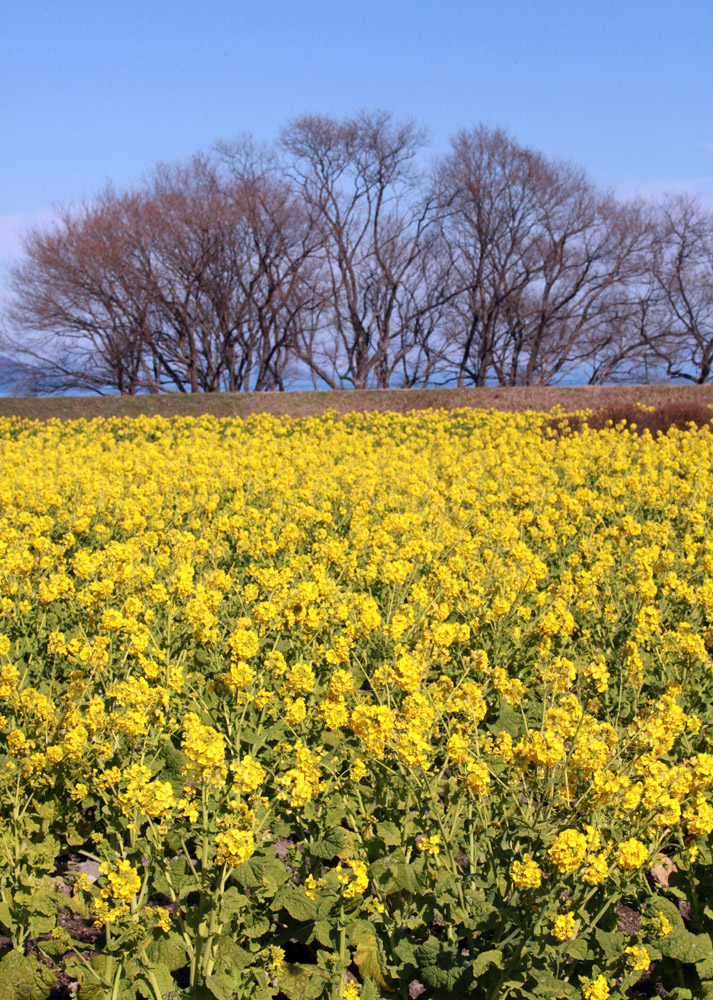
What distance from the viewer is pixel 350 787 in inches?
127

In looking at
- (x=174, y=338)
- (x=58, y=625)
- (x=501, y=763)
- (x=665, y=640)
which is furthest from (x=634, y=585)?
(x=174, y=338)

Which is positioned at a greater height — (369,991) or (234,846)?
(234,846)

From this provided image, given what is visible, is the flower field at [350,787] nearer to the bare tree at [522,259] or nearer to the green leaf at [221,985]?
the green leaf at [221,985]

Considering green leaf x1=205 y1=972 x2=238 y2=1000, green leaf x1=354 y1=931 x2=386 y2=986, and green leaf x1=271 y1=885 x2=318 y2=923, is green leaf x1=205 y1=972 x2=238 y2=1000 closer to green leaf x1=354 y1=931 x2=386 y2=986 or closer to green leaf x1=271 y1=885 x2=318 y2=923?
green leaf x1=271 y1=885 x2=318 y2=923

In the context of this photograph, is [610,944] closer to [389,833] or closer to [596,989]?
[596,989]

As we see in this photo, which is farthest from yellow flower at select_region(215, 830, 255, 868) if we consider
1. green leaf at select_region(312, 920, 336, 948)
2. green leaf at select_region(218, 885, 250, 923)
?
green leaf at select_region(312, 920, 336, 948)

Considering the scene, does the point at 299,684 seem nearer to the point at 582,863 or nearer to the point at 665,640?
the point at 582,863

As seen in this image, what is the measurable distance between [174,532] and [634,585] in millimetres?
2975

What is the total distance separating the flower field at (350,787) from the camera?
2.61 m

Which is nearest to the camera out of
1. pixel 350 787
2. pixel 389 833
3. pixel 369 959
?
pixel 369 959

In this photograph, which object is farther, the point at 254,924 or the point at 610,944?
the point at 254,924

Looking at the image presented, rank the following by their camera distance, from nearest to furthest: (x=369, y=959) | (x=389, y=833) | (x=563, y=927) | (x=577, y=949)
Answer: (x=563, y=927) → (x=577, y=949) → (x=369, y=959) → (x=389, y=833)

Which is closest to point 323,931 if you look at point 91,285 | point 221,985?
point 221,985

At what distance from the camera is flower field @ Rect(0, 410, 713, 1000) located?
2.61 meters
